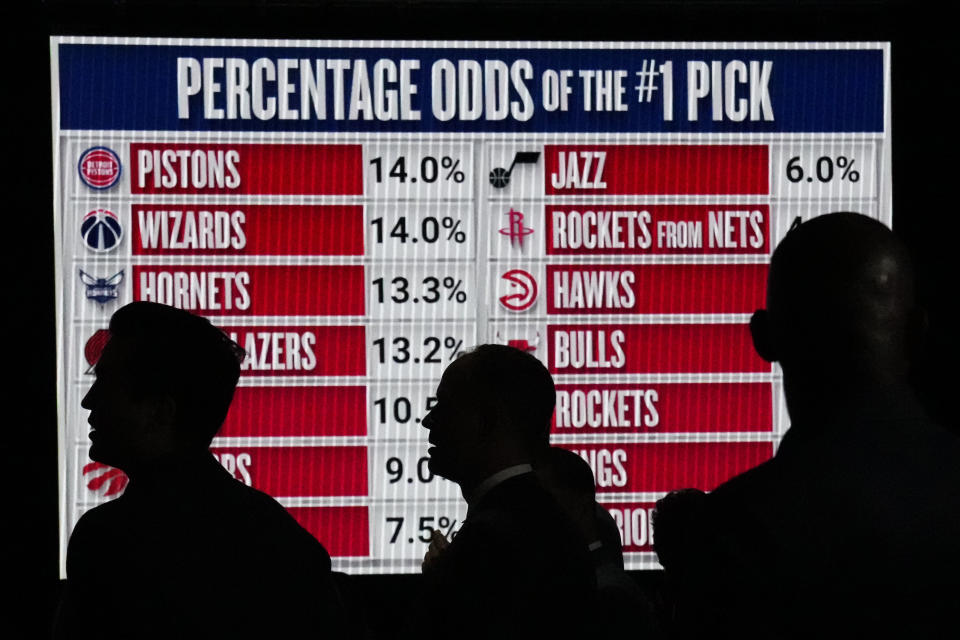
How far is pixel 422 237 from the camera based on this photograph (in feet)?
13.6

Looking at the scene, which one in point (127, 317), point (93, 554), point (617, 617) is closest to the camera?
point (93, 554)

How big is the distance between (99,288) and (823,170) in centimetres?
235

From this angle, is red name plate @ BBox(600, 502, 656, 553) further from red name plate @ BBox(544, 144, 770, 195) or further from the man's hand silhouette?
the man's hand silhouette

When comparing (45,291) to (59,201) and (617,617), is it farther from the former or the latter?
(617,617)

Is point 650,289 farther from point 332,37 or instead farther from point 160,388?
point 160,388

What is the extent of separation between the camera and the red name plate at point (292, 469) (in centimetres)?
409

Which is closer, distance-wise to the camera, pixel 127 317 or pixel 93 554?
pixel 93 554

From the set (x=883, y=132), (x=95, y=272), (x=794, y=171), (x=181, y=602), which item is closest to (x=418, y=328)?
(x=95, y=272)

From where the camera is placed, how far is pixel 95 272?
405 centimetres

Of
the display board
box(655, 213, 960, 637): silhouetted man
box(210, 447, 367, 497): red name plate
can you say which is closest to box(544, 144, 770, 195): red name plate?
the display board

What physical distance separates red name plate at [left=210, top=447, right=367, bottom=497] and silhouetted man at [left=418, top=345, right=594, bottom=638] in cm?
201

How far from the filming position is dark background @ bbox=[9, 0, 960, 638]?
13.7ft

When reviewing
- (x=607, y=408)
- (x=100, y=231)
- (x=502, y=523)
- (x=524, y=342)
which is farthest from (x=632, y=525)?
(x=502, y=523)

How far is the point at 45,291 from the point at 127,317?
2462 millimetres
